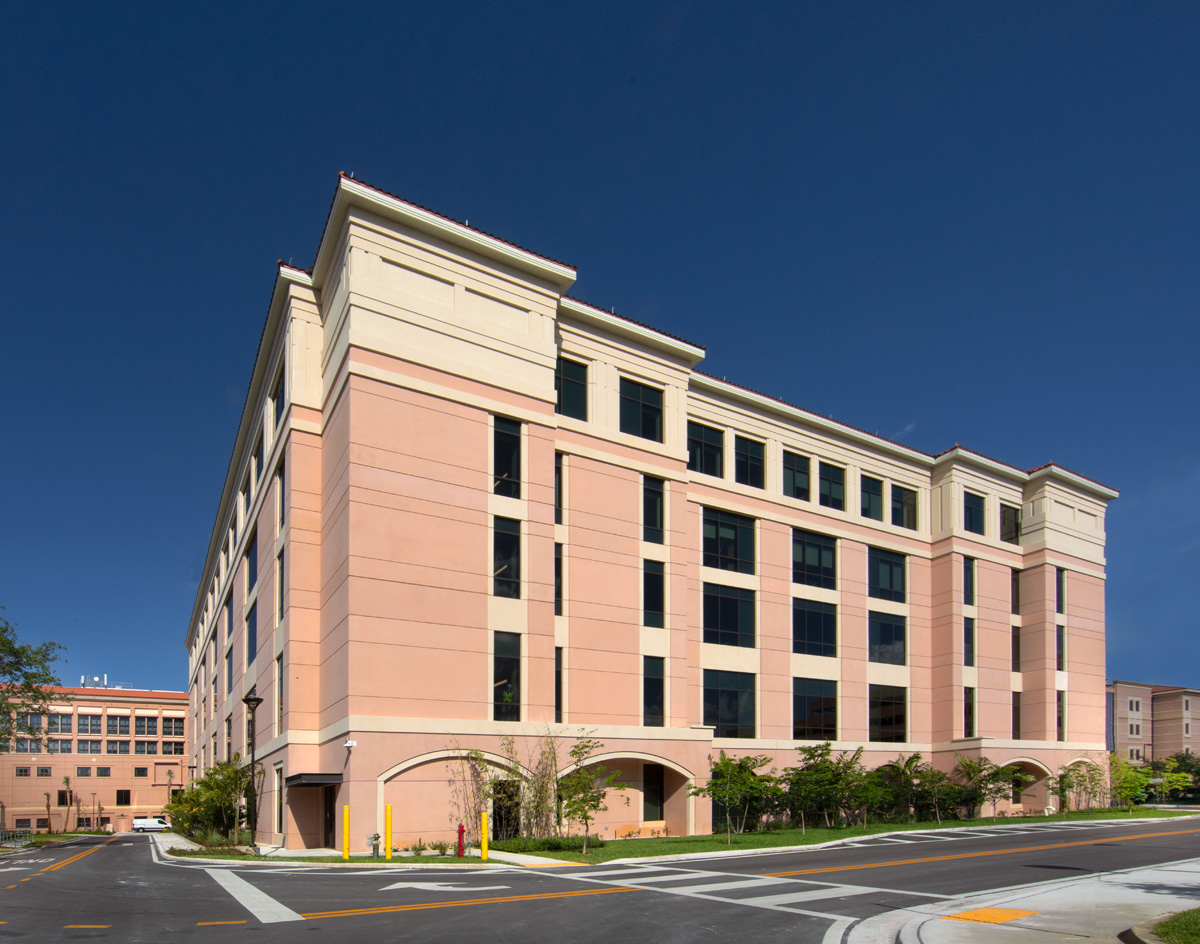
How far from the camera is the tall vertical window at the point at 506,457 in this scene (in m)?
32.9

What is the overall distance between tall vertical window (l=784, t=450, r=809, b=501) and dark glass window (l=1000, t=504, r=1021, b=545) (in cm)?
1401

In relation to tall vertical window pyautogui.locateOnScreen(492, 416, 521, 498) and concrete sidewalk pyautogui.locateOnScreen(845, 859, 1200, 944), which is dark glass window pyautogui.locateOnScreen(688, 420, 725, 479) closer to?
tall vertical window pyautogui.locateOnScreen(492, 416, 521, 498)

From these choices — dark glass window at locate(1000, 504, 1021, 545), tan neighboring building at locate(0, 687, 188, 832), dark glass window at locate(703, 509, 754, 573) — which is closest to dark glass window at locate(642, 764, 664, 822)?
dark glass window at locate(703, 509, 754, 573)

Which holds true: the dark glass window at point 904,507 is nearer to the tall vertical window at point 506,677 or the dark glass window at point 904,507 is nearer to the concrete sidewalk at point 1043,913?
the tall vertical window at point 506,677

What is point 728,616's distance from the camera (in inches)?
1612

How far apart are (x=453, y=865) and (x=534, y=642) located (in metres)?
9.19

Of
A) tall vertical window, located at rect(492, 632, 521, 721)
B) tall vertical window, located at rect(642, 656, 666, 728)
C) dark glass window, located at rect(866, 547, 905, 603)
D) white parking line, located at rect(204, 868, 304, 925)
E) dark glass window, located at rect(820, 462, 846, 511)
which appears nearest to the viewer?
white parking line, located at rect(204, 868, 304, 925)

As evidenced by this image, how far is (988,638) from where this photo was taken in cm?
4962

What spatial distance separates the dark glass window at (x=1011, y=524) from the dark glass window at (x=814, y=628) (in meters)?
13.6

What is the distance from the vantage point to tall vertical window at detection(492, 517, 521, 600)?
105 feet

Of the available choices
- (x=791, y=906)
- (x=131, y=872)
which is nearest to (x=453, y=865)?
(x=131, y=872)

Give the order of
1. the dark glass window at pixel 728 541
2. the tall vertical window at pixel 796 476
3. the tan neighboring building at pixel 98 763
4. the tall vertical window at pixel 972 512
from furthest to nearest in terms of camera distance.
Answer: the tan neighboring building at pixel 98 763
the tall vertical window at pixel 972 512
the tall vertical window at pixel 796 476
the dark glass window at pixel 728 541

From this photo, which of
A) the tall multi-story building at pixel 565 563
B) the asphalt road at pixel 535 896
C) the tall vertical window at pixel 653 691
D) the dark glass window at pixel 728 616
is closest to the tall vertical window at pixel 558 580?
the tall multi-story building at pixel 565 563

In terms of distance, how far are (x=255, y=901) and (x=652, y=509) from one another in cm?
2351
